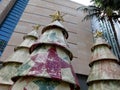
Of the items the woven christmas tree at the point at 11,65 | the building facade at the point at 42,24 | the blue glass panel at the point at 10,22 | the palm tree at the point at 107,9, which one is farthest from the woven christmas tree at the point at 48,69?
the palm tree at the point at 107,9

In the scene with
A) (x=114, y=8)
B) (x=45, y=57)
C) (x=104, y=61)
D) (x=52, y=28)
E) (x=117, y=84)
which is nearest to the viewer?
(x=45, y=57)

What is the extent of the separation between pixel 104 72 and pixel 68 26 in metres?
9.35

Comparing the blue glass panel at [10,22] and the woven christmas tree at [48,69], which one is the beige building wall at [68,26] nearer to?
the blue glass panel at [10,22]

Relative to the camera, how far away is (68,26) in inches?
651

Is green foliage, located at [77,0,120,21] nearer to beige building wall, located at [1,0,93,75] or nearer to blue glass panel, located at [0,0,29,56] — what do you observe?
beige building wall, located at [1,0,93,75]

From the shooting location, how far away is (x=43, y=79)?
171 inches

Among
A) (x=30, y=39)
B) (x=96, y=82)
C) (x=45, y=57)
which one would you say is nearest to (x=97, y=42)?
(x=96, y=82)

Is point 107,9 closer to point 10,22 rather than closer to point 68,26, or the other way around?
point 68,26

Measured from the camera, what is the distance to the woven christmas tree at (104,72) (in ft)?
23.9

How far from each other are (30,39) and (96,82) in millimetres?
3573

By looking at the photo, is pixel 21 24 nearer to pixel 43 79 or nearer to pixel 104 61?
pixel 104 61

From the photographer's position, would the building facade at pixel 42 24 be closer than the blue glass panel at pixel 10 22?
Yes

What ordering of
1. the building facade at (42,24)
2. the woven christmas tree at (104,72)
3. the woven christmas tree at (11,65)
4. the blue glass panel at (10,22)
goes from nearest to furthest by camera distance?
1. the woven christmas tree at (11,65)
2. the woven christmas tree at (104,72)
3. the building facade at (42,24)
4. the blue glass panel at (10,22)

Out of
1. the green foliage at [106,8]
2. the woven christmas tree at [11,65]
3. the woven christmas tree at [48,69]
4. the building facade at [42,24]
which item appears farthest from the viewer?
the green foliage at [106,8]
